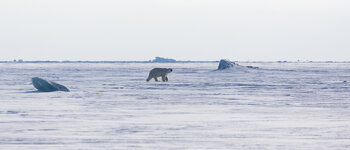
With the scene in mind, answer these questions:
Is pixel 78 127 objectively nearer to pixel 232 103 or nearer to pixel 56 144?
pixel 56 144

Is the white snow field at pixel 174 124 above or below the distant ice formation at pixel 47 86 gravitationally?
below

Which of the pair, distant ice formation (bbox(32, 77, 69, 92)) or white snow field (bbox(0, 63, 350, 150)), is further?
distant ice formation (bbox(32, 77, 69, 92))

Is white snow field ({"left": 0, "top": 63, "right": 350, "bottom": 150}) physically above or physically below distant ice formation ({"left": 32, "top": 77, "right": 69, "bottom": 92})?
below

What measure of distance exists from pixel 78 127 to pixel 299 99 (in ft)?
25.0

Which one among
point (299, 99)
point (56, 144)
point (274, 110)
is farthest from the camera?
point (299, 99)

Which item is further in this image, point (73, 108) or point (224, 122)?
point (73, 108)

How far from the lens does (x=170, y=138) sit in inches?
305

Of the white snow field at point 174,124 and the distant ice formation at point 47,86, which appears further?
the distant ice formation at point 47,86

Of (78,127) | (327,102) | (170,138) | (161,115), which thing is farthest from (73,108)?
(327,102)

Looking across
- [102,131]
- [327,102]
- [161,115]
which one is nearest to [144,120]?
[161,115]

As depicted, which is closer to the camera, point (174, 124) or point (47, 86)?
→ point (174, 124)

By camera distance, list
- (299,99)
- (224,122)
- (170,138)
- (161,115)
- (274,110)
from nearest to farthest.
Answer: (170,138)
(224,122)
(161,115)
(274,110)
(299,99)

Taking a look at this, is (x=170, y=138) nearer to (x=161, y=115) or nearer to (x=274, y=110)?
(x=161, y=115)

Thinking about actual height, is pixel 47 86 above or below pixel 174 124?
above
